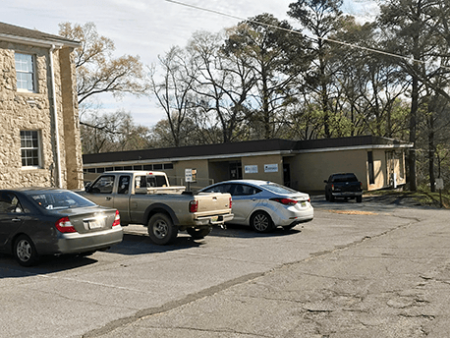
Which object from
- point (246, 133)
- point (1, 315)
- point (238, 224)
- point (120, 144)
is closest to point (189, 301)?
point (1, 315)

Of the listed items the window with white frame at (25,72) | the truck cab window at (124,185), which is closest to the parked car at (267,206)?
the truck cab window at (124,185)

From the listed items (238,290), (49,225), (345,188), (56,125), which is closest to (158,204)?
(49,225)

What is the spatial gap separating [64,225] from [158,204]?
3226 millimetres

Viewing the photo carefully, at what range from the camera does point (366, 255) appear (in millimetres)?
10328

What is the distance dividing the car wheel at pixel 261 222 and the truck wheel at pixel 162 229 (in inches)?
131

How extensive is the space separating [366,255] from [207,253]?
356 centimetres

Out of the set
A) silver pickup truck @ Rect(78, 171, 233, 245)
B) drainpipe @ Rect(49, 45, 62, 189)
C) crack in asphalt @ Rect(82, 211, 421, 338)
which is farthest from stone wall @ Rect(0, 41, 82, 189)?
crack in asphalt @ Rect(82, 211, 421, 338)

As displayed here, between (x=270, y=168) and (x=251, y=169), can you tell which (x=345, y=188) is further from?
(x=251, y=169)

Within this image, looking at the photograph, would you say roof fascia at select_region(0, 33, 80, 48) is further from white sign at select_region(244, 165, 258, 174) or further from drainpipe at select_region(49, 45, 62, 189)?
white sign at select_region(244, 165, 258, 174)

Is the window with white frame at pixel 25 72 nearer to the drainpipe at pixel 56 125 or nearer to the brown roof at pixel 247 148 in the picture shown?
the drainpipe at pixel 56 125

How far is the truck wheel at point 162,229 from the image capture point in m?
11.8

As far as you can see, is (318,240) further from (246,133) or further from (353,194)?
(246,133)

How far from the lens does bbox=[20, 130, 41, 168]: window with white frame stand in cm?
1981

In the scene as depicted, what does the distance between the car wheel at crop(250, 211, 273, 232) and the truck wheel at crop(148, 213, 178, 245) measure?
333cm
